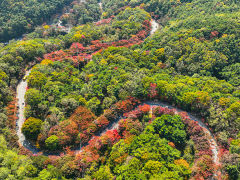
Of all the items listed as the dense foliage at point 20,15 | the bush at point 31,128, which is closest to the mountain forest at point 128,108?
the bush at point 31,128

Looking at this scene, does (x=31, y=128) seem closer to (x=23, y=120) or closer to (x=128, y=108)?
(x=23, y=120)

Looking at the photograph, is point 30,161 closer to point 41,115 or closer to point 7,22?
point 41,115

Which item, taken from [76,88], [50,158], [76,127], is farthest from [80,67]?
[50,158]

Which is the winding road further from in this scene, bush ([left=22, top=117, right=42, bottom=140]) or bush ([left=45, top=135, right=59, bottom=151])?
bush ([left=45, top=135, right=59, bottom=151])

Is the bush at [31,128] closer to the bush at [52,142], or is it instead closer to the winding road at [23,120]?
the winding road at [23,120]

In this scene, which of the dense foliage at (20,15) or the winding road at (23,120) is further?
the dense foliage at (20,15)

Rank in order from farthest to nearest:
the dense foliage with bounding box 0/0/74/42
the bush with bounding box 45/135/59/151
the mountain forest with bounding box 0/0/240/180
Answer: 1. the dense foliage with bounding box 0/0/74/42
2. the bush with bounding box 45/135/59/151
3. the mountain forest with bounding box 0/0/240/180

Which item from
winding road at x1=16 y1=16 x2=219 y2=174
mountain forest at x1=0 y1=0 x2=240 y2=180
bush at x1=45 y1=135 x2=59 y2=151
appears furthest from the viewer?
winding road at x1=16 y1=16 x2=219 y2=174

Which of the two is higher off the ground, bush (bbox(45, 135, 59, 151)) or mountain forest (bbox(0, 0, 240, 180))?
mountain forest (bbox(0, 0, 240, 180))

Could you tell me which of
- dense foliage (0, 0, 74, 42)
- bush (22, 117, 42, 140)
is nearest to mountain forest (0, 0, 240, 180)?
bush (22, 117, 42, 140)

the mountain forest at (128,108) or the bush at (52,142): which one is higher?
the mountain forest at (128,108)

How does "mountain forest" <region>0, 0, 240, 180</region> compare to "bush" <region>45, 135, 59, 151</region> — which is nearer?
"mountain forest" <region>0, 0, 240, 180</region>
